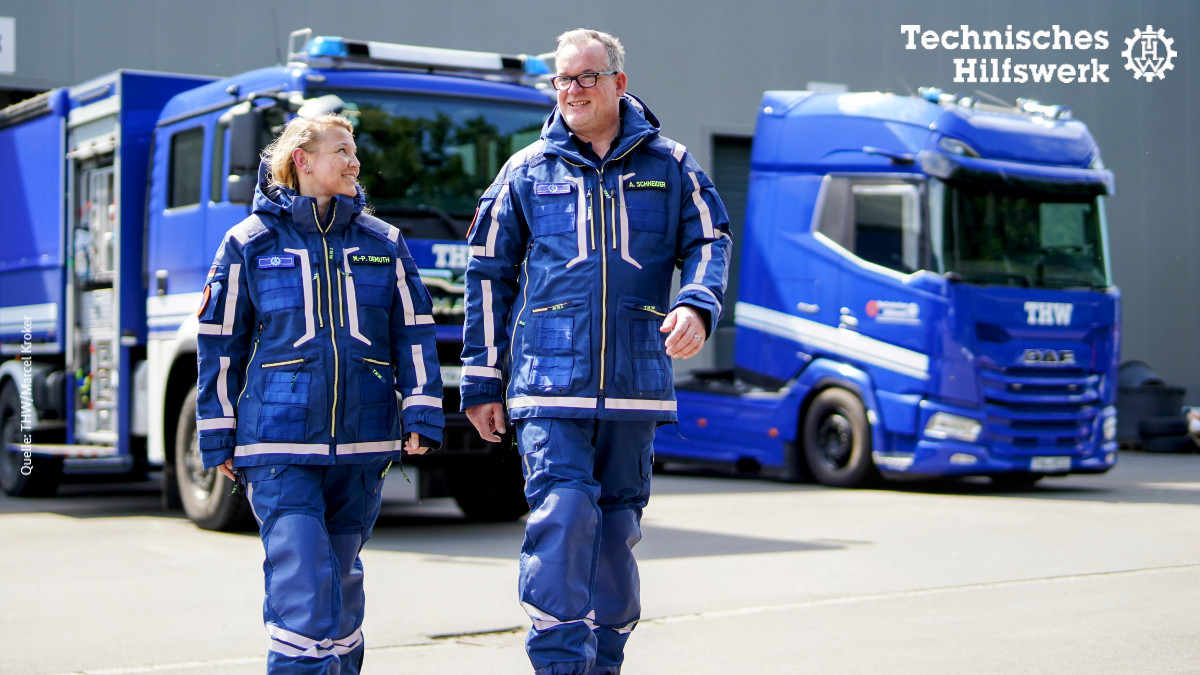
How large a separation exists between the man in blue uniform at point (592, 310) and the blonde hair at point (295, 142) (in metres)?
0.52

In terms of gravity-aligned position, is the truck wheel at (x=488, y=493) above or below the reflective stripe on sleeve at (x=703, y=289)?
below

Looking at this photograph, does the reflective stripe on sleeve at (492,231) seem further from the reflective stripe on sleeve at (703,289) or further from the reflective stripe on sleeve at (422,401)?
the reflective stripe on sleeve at (703,289)

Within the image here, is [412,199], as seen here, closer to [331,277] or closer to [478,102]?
[478,102]

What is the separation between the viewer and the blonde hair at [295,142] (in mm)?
4734

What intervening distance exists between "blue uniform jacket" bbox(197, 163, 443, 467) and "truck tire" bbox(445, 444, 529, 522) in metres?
6.18

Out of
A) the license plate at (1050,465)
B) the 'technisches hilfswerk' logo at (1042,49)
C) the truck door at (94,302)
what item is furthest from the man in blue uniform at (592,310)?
the 'technisches hilfswerk' logo at (1042,49)

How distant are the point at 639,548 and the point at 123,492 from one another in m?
6.67

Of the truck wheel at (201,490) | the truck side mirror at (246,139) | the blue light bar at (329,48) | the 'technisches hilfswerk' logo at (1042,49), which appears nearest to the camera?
the truck side mirror at (246,139)

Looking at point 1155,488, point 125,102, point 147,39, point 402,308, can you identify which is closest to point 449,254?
point 125,102

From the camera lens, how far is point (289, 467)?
4.54 metres

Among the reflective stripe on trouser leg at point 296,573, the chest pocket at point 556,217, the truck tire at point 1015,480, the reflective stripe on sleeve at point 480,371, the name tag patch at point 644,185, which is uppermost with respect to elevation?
the name tag patch at point 644,185

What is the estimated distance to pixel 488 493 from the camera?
36.7 ft

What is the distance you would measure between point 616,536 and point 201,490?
6.24 metres

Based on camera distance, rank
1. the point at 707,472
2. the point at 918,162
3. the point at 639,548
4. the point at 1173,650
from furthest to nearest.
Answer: the point at 707,472, the point at 918,162, the point at 639,548, the point at 1173,650
